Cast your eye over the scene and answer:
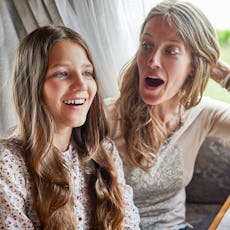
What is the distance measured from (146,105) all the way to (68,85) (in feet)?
1.04

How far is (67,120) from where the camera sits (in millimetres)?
1060

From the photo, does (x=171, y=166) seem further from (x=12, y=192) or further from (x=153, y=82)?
(x=12, y=192)

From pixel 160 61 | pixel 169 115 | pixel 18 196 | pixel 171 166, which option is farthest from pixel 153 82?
pixel 18 196

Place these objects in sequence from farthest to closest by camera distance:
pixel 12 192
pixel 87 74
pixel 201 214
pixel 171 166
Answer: pixel 201 214 → pixel 171 166 → pixel 87 74 → pixel 12 192

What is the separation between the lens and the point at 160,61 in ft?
3.90

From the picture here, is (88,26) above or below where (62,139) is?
above

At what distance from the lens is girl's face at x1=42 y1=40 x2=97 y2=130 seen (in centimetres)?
103

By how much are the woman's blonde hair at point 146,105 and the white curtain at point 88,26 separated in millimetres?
56

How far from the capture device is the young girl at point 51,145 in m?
1.00

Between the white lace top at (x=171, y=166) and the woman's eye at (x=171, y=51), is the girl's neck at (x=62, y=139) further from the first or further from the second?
the woman's eye at (x=171, y=51)

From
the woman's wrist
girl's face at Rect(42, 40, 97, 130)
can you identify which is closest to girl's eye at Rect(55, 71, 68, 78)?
girl's face at Rect(42, 40, 97, 130)

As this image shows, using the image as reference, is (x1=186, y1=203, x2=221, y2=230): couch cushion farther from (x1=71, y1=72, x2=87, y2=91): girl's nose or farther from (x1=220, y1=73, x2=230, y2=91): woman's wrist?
(x1=71, y1=72, x2=87, y2=91): girl's nose

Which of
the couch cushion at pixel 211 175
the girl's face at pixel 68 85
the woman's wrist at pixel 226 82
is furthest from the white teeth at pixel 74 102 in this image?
the couch cushion at pixel 211 175

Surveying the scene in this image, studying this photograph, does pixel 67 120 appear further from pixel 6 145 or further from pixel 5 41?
pixel 5 41
